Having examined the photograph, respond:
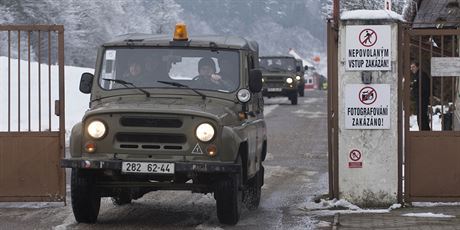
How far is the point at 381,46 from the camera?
10758 millimetres

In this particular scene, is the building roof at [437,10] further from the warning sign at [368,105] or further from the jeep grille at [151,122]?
the jeep grille at [151,122]

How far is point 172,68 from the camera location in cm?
1027

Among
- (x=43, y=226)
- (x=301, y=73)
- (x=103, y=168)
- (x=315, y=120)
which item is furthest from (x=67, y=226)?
(x=301, y=73)

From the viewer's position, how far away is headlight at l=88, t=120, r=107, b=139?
9391 millimetres

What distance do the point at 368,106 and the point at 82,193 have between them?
3.44 meters

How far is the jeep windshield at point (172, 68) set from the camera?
10.2m

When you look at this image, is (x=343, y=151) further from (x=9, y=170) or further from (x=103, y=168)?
(x=9, y=170)

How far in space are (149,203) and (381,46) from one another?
3.44 meters

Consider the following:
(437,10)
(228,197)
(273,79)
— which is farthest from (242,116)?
(273,79)

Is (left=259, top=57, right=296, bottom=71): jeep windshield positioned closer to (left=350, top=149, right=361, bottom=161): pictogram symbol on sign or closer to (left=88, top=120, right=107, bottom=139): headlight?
(left=350, top=149, right=361, bottom=161): pictogram symbol on sign

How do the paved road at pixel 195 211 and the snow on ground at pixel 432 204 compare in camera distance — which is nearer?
the paved road at pixel 195 211

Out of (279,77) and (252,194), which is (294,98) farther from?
(252,194)

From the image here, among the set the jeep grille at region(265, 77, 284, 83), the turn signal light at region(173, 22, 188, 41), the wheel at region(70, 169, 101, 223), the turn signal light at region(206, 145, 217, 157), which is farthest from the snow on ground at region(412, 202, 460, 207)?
the jeep grille at region(265, 77, 284, 83)

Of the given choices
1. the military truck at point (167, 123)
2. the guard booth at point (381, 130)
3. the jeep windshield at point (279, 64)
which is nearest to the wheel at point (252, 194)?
the military truck at point (167, 123)
